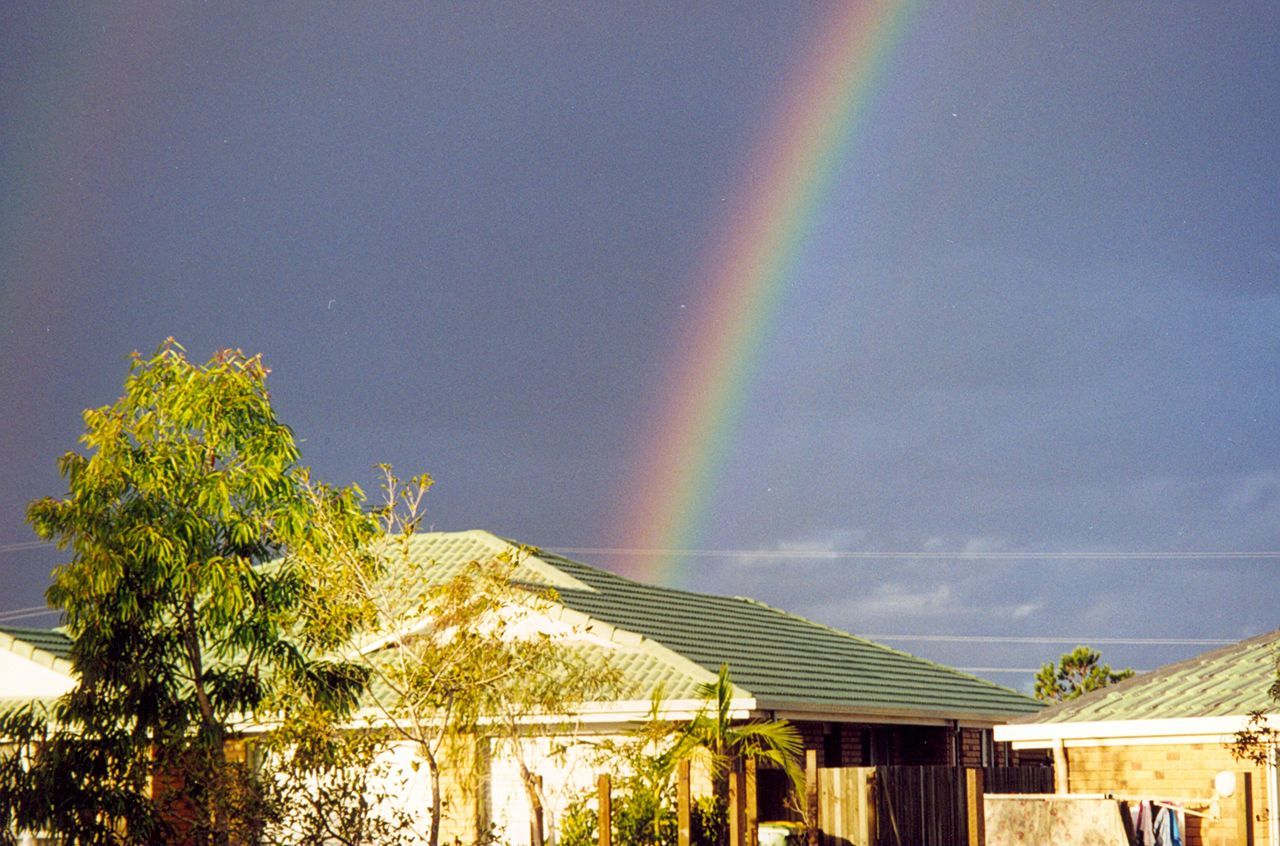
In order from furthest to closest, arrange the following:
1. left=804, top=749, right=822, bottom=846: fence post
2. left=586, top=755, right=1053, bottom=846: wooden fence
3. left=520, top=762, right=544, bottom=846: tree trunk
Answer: left=520, top=762, right=544, bottom=846: tree trunk → left=804, top=749, right=822, bottom=846: fence post → left=586, top=755, right=1053, bottom=846: wooden fence

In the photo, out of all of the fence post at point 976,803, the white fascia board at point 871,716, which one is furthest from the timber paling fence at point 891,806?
the fence post at point 976,803

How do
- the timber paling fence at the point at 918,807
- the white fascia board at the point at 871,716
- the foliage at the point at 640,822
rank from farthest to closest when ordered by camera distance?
the white fascia board at the point at 871,716
the timber paling fence at the point at 918,807
the foliage at the point at 640,822

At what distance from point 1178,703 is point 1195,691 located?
639 mm

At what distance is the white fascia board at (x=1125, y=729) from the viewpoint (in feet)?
72.1

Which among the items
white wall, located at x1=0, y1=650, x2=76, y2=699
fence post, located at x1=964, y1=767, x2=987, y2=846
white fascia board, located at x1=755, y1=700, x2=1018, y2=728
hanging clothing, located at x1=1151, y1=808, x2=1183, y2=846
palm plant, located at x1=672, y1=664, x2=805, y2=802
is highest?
white wall, located at x1=0, y1=650, x2=76, y2=699

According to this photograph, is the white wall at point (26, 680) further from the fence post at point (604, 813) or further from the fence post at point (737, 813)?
the fence post at point (737, 813)

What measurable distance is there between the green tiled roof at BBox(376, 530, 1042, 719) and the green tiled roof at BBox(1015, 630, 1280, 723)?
374 centimetres

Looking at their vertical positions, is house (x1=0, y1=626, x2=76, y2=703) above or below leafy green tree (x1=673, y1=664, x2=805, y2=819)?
above

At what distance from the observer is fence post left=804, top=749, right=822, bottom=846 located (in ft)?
67.1

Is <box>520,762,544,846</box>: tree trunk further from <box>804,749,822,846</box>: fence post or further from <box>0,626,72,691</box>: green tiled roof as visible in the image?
<box>0,626,72,691</box>: green tiled roof

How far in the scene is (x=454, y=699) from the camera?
1862 cm

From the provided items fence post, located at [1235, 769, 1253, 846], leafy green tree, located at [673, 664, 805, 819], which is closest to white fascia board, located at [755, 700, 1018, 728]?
leafy green tree, located at [673, 664, 805, 819]

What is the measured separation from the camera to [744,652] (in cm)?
2897

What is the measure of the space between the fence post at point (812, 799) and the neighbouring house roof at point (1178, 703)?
14.7ft
